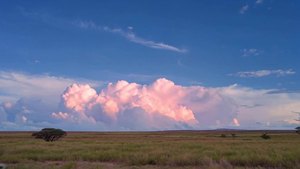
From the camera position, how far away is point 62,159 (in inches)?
1287

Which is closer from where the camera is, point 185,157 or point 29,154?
point 185,157

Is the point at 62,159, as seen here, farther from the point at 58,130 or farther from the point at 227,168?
the point at 58,130

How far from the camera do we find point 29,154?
35188mm

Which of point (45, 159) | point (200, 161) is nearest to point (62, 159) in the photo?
point (45, 159)

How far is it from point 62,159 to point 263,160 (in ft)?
48.3

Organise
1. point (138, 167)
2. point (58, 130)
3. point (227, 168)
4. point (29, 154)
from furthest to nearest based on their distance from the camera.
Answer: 1. point (58, 130)
2. point (29, 154)
3. point (138, 167)
4. point (227, 168)

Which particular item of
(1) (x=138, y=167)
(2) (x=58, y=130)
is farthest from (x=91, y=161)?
(2) (x=58, y=130)

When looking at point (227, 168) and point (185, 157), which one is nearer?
point (227, 168)

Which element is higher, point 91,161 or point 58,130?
point 58,130

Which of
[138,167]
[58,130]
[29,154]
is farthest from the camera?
[58,130]

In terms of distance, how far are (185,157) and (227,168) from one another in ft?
20.0

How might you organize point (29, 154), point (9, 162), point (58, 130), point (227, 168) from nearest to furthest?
point (227, 168) < point (9, 162) < point (29, 154) < point (58, 130)

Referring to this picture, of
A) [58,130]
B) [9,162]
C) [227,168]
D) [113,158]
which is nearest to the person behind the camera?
[227,168]

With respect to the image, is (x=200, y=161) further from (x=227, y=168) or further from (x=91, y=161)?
(x=91, y=161)
